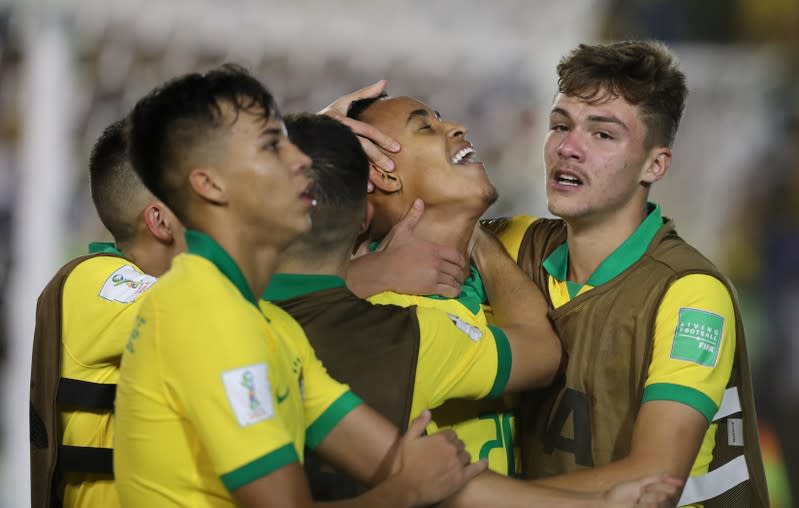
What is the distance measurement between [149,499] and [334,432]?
0.35 meters

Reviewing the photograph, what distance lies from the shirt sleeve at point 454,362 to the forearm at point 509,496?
0.61ft

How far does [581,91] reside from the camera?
2.84m

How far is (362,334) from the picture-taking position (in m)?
2.25

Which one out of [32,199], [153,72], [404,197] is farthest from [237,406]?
[153,72]

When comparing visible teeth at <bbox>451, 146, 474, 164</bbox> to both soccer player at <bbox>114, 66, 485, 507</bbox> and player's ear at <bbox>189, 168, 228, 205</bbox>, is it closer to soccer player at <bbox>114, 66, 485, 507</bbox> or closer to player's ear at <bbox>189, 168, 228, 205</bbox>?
soccer player at <bbox>114, 66, 485, 507</bbox>

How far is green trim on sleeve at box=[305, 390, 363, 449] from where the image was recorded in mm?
2047

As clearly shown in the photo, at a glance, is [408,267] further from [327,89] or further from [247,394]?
[327,89]

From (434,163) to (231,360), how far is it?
1.07m

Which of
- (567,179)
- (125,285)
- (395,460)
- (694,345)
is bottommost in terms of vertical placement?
(395,460)

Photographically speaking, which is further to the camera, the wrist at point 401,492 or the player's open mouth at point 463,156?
the player's open mouth at point 463,156

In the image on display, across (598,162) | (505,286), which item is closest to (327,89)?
(598,162)

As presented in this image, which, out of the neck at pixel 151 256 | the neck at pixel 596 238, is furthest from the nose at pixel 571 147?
the neck at pixel 151 256

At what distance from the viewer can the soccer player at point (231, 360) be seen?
1.77 metres

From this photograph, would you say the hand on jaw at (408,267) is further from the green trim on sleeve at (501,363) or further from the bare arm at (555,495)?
the bare arm at (555,495)
